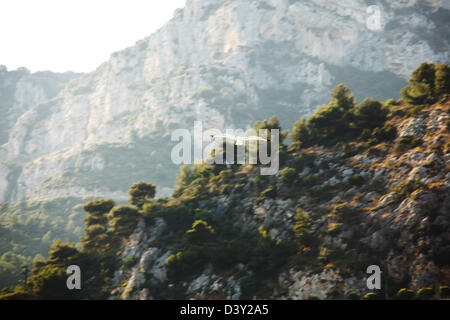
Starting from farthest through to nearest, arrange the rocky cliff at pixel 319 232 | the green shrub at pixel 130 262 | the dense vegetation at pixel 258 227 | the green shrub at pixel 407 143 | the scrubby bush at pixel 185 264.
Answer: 1. the green shrub at pixel 130 262
2. the green shrub at pixel 407 143
3. the scrubby bush at pixel 185 264
4. the dense vegetation at pixel 258 227
5. the rocky cliff at pixel 319 232

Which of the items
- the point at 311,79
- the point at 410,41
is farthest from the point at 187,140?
the point at 410,41

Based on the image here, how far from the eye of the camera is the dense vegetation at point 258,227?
35.4 meters

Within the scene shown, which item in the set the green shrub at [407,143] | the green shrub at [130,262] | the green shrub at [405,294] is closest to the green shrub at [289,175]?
the green shrub at [407,143]

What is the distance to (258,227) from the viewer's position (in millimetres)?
42688

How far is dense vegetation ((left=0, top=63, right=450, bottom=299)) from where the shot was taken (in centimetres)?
3541

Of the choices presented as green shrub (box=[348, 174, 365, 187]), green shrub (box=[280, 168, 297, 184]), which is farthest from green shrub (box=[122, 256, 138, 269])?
green shrub (box=[348, 174, 365, 187])

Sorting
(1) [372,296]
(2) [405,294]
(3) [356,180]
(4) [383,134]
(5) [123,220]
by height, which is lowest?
(1) [372,296]

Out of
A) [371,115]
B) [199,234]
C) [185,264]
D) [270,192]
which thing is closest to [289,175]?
[270,192]

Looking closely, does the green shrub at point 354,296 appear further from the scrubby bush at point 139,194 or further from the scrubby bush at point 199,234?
the scrubby bush at point 139,194

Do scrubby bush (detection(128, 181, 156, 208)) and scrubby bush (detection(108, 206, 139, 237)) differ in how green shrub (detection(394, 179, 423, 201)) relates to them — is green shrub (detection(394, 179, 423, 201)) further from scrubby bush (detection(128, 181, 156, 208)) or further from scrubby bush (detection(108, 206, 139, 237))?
scrubby bush (detection(128, 181, 156, 208))

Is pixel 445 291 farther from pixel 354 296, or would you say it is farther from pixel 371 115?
pixel 371 115

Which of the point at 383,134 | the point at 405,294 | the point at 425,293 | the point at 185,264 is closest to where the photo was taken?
the point at 425,293

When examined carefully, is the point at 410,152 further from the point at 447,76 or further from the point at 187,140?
the point at 187,140
